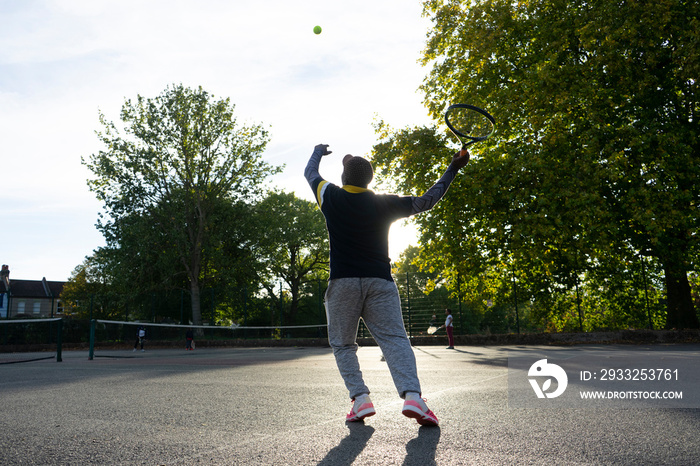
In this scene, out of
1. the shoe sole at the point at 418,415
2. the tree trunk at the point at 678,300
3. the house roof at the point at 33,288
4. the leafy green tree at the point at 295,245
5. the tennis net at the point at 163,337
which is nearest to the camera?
the shoe sole at the point at 418,415

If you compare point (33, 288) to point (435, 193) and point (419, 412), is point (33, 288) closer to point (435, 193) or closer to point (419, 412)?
point (435, 193)

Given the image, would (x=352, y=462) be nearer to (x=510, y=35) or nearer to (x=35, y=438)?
(x=35, y=438)

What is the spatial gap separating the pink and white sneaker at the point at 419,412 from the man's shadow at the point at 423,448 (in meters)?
0.05

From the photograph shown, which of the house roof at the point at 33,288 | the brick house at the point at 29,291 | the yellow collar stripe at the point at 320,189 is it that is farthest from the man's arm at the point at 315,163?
the house roof at the point at 33,288

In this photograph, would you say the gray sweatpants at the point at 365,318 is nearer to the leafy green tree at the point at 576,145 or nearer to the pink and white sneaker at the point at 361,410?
the pink and white sneaker at the point at 361,410

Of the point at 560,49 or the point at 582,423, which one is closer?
the point at 582,423

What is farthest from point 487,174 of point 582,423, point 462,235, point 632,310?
point 582,423

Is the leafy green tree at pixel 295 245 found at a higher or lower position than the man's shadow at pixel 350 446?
higher

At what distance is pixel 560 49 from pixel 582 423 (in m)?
17.8

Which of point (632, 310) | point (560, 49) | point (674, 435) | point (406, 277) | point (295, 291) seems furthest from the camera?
point (295, 291)

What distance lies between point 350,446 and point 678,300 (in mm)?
19377

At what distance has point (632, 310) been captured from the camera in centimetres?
2028

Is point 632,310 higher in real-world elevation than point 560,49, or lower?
lower

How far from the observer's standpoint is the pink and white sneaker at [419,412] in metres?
3.65
